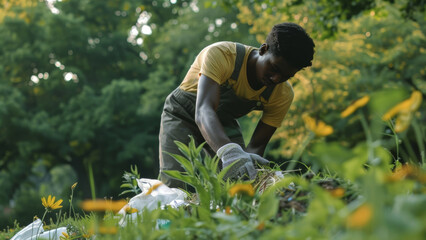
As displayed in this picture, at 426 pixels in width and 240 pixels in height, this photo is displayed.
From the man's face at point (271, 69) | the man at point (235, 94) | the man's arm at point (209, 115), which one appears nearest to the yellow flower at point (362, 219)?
the man at point (235, 94)

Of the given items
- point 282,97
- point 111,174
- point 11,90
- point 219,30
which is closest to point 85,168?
point 111,174

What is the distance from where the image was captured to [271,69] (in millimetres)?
2867

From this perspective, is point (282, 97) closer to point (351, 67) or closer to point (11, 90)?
point (351, 67)

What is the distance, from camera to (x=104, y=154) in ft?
64.5

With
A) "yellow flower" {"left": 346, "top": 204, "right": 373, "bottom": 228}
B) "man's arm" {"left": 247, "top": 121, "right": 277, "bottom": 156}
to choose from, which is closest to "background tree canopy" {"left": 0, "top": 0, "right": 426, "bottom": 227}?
"man's arm" {"left": 247, "top": 121, "right": 277, "bottom": 156}

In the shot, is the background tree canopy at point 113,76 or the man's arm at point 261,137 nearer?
the man's arm at point 261,137

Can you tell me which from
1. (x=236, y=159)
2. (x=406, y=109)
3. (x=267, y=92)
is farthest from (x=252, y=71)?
(x=406, y=109)

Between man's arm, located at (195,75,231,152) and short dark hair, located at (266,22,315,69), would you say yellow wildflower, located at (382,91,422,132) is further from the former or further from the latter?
short dark hair, located at (266,22,315,69)

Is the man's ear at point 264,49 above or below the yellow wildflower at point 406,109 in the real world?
below

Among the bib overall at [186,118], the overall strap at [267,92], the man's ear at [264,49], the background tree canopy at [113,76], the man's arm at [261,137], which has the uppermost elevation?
the man's ear at [264,49]

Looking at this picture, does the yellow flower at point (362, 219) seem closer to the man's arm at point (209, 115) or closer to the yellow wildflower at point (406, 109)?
the yellow wildflower at point (406, 109)

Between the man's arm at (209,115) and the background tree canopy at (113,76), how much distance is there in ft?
33.0

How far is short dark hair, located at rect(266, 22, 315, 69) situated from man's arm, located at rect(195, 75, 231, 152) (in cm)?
44

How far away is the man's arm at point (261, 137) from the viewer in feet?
11.5
